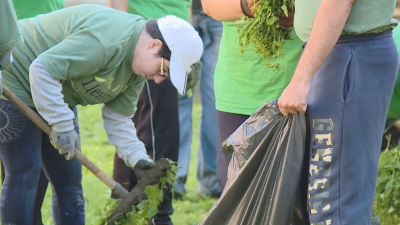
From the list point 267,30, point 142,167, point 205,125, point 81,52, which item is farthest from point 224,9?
point 205,125

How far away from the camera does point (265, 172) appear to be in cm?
237

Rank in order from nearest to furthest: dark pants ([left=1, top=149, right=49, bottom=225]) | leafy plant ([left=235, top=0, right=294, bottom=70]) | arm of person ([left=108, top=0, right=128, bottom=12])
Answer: leafy plant ([left=235, top=0, right=294, bottom=70])
dark pants ([left=1, top=149, right=49, bottom=225])
arm of person ([left=108, top=0, right=128, bottom=12])

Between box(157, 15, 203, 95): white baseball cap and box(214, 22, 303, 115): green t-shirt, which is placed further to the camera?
box(157, 15, 203, 95): white baseball cap

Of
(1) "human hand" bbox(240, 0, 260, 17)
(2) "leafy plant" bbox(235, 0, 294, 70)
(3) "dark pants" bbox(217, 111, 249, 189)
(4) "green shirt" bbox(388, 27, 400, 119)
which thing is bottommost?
(3) "dark pants" bbox(217, 111, 249, 189)

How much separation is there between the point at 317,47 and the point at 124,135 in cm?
167

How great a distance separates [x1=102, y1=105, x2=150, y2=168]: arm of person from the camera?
3.58m

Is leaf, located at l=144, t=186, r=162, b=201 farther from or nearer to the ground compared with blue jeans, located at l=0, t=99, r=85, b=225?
nearer to the ground

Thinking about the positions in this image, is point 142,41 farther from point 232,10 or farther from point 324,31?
point 324,31

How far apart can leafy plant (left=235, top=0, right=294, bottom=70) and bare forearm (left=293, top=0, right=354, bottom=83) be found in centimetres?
37

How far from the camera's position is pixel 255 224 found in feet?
7.71

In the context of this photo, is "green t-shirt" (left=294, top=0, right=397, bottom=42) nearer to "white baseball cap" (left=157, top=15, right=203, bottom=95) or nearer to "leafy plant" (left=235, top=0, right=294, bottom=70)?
"leafy plant" (left=235, top=0, right=294, bottom=70)

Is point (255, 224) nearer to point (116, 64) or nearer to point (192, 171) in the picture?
point (116, 64)

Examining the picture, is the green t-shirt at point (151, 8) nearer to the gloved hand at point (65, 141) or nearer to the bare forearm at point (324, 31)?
the gloved hand at point (65, 141)

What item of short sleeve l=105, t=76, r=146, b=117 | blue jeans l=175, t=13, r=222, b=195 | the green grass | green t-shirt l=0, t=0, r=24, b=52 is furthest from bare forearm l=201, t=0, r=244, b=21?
blue jeans l=175, t=13, r=222, b=195
